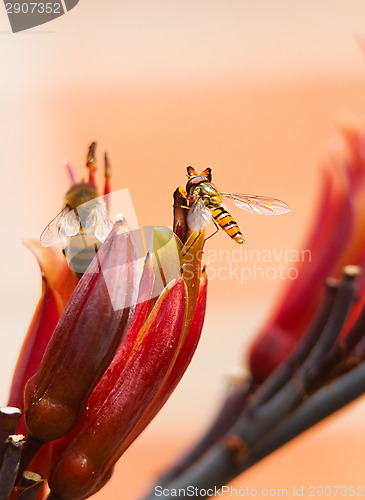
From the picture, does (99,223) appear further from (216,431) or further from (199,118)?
(199,118)

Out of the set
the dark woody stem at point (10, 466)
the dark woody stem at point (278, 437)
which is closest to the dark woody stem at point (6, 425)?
the dark woody stem at point (10, 466)

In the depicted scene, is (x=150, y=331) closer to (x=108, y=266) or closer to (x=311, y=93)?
(x=108, y=266)

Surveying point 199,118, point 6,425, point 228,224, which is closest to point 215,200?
point 228,224

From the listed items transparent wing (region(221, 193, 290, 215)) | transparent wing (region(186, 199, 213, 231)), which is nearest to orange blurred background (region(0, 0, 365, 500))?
transparent wing (region(221, 193, 290, 215))

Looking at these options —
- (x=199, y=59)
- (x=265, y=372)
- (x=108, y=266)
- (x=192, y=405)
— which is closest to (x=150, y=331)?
(x=108, y=266)

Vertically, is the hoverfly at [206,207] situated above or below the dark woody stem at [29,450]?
above

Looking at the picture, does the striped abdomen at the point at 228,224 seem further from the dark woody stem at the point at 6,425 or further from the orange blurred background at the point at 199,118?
the orange blurred background at the point at 199,118

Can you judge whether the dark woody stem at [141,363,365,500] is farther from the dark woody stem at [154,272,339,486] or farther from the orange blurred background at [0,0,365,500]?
the orange blurred background at [0,0,365,500]
